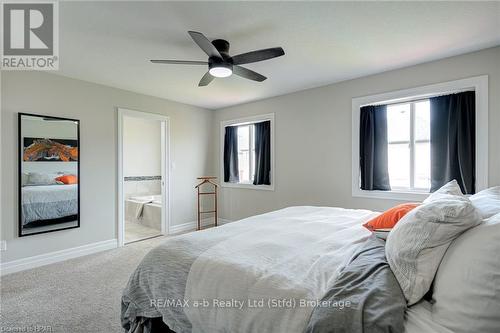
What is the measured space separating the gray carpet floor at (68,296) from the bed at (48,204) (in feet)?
2.01

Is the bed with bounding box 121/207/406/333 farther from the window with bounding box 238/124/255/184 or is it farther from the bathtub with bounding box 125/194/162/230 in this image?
the bathtub with bounding box 125/194/162/230

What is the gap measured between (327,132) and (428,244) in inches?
119

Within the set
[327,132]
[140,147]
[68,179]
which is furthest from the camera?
[140,147]

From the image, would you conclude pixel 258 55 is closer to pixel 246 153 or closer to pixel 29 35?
pixel 29 35

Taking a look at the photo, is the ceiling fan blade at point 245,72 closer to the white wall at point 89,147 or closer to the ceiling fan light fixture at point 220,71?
the ceiling fan light fixture at point 220,71

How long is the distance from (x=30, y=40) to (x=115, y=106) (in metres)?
1.62

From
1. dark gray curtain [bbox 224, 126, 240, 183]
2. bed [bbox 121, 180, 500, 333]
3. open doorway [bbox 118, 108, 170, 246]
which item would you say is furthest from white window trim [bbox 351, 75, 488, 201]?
open doorway [bbox 118, 108, 170, 246]

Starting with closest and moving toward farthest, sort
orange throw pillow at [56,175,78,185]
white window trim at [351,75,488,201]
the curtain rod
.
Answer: white window trim at [351,75,488,201], the curtain rod, orange throw pillow at [56,175,78,185]

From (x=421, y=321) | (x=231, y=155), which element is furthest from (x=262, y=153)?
(x=421, y=321)

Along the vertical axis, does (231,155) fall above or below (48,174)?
above

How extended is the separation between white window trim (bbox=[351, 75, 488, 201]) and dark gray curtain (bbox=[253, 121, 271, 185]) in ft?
5.14

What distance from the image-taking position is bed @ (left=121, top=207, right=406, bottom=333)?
3.29 feet

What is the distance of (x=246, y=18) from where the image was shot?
84.0 inches

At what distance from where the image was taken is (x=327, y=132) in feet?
13.0
